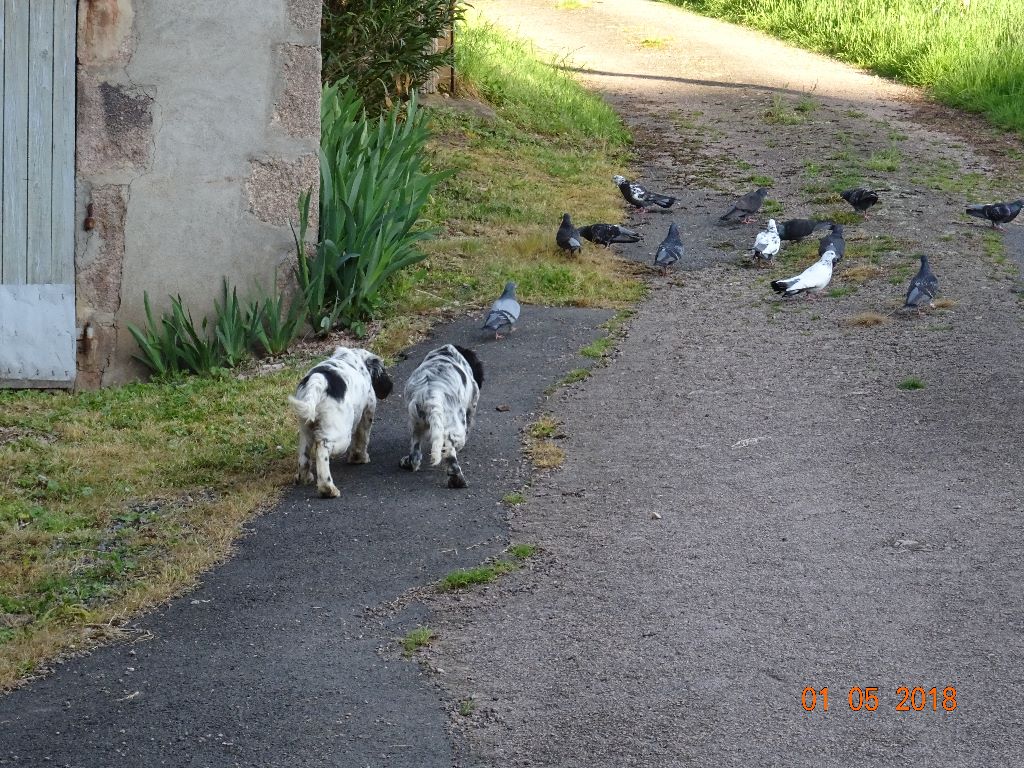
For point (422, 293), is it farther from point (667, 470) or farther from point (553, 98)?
point (553, 98)

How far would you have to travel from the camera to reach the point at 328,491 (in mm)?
6844

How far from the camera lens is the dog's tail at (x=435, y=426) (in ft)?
22.7

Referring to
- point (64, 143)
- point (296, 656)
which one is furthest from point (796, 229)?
point (296, 656)

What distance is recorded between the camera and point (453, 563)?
6.08m

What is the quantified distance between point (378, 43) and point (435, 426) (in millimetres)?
8612

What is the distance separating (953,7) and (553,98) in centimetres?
833

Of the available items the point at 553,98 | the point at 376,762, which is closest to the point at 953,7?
the point at 553,98

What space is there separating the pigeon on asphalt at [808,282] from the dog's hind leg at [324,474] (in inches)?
213

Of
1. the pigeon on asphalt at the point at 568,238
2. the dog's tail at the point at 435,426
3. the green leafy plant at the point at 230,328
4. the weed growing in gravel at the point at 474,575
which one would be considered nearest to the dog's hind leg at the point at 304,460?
the dog's tail at the point at 435,426

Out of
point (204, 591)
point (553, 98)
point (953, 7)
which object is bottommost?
point (204, 591)

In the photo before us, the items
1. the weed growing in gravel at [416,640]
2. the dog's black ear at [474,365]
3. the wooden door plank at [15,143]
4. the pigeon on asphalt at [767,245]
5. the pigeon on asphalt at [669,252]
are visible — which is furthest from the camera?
the pigeon on asphalt at [767,245]

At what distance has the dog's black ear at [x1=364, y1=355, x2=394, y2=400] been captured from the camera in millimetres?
7574

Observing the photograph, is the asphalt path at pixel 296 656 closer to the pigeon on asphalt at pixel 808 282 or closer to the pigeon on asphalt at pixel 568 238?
the pigeon on asphalt at pixel 808 282

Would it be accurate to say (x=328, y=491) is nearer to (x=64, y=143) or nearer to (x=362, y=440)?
(x=362, y=440)
